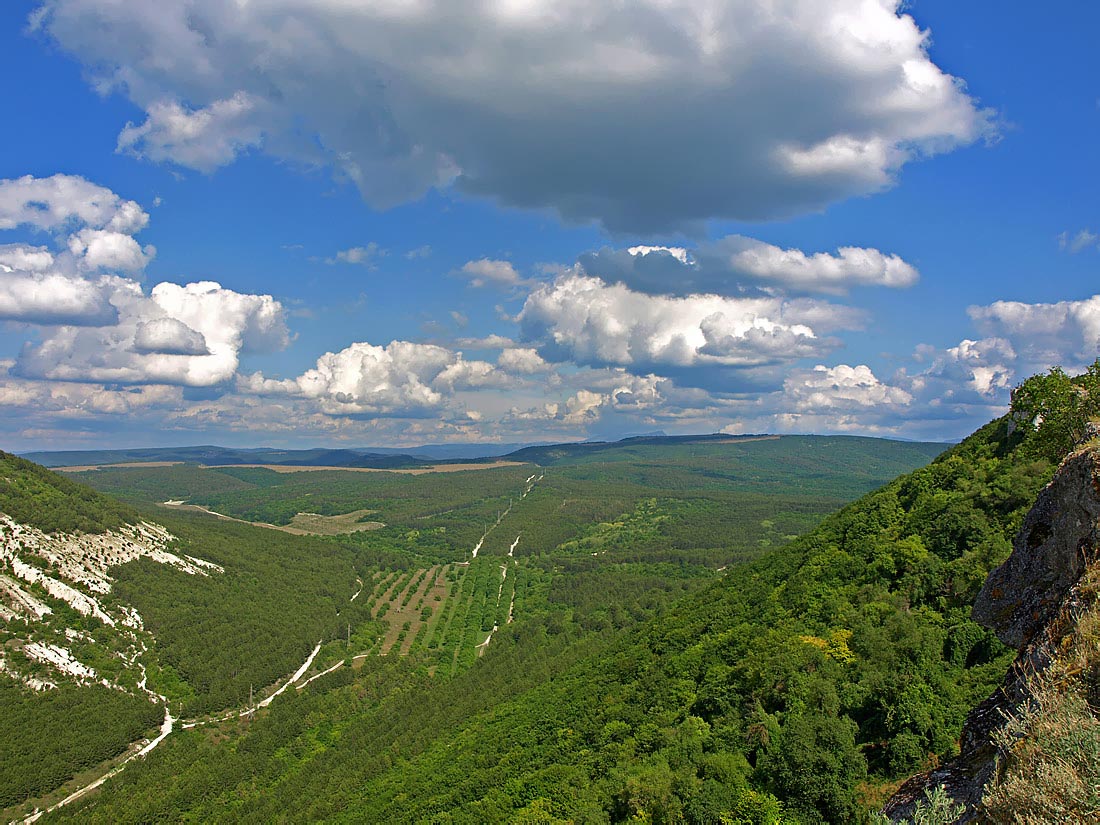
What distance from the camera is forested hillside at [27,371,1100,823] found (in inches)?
1398

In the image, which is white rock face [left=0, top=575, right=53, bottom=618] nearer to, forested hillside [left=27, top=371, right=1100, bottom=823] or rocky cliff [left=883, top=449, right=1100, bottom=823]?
forested hillside [left=27, top=371, right=1100, bottom=823]

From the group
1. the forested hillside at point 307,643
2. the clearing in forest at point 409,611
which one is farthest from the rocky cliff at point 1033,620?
the clearing in forest at point 409,611

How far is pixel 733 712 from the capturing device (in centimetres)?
4597

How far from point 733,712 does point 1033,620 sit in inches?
1380

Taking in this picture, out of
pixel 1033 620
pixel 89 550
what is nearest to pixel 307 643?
pixel 89 550

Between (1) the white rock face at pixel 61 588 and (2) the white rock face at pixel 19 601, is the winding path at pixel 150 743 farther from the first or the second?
(2) the white rock face at pixel 19 601

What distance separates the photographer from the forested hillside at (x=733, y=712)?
3550 centimetres

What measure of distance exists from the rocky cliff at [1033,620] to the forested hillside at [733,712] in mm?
20225

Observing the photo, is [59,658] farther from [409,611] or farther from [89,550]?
[409,611]

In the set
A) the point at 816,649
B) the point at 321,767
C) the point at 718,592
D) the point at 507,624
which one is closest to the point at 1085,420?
the point at 816,649

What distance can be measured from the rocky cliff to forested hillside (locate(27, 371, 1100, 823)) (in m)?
20.2

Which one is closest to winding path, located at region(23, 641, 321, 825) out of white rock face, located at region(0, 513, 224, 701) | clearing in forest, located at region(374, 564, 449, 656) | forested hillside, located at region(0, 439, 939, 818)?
forested hillside, located at region(0, 439, 939, 818)

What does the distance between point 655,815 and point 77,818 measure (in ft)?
252

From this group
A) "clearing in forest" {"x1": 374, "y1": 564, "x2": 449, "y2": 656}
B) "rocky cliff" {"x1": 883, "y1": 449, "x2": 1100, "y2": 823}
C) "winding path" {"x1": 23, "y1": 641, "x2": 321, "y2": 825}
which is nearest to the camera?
"rocky cliff" {"x1": 883, "y1": 449, "x2": 1100, "y2": 823}
